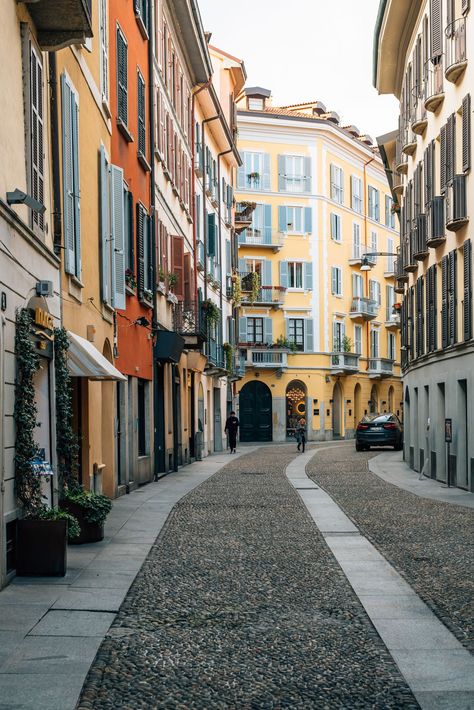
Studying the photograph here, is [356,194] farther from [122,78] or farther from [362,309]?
[122,78]

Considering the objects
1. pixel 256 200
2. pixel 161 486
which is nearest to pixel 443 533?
pixel 161 486

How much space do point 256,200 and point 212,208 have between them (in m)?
20.5

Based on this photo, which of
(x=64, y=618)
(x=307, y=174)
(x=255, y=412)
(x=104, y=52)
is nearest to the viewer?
(x=64, y=618)

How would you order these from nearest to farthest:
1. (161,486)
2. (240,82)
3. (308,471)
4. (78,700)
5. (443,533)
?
1. (78,700)
2. (443,533)
3. (161,486)
4. (308,471)
5. (240,82)

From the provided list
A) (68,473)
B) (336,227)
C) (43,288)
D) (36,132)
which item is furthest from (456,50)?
(336,227)

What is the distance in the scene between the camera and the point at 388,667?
6918 mm

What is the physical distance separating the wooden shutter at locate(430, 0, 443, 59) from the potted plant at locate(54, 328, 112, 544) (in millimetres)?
15757

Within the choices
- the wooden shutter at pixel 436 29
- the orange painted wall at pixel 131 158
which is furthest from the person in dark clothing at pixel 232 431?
the wooden shutter at pixel 436 29

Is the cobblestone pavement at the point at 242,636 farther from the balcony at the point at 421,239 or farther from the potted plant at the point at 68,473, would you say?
the balcony at the point at 421,239

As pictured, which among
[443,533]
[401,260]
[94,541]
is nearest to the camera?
[94,541]

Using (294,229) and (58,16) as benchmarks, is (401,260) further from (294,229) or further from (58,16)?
(294,229)

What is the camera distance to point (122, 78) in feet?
69.5

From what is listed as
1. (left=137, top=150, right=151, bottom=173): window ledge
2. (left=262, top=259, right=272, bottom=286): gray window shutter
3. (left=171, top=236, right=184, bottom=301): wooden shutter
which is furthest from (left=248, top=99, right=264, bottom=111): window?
(left=137, top=150, right=151, bottom=173): window ledge

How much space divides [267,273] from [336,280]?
4.80 metres
